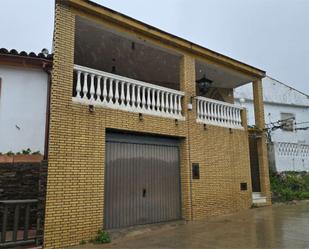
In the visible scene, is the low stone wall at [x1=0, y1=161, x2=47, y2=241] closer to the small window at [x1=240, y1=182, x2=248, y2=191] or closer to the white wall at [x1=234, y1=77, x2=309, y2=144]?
the small window at [x1=240, y1=182, x2=248, y2=191]

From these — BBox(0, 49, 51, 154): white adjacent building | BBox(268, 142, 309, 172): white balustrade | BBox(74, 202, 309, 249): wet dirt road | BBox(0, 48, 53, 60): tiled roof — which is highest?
BBox(0, 48, 53, 60): tiled roof

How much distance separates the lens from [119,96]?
8.05 m

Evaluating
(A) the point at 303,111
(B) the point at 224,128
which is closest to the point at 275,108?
(A) the point at 303,111

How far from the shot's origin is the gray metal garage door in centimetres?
752

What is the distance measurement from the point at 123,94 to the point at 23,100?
301cm

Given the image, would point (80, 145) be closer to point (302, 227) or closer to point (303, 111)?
point (302, 227)

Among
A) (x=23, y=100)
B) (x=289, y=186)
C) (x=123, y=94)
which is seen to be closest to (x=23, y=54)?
(x=23, y=100)

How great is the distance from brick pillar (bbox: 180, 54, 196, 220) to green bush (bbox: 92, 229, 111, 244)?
9.51 feet

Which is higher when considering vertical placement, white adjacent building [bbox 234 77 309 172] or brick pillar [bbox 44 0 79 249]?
white adjacent building [bbox 234 77 309 172]

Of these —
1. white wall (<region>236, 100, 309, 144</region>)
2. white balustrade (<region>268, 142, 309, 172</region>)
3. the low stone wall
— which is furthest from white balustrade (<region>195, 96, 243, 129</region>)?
white wall (<region>236, 100, 309, 144</region>)

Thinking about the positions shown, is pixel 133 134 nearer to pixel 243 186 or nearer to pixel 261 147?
pixel 243 186

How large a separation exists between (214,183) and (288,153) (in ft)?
22.9

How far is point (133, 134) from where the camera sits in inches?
323

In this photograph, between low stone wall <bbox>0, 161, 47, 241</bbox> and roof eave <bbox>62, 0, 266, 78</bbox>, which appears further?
roof eave <bbox>62, 0, 266, 78</bbox>
